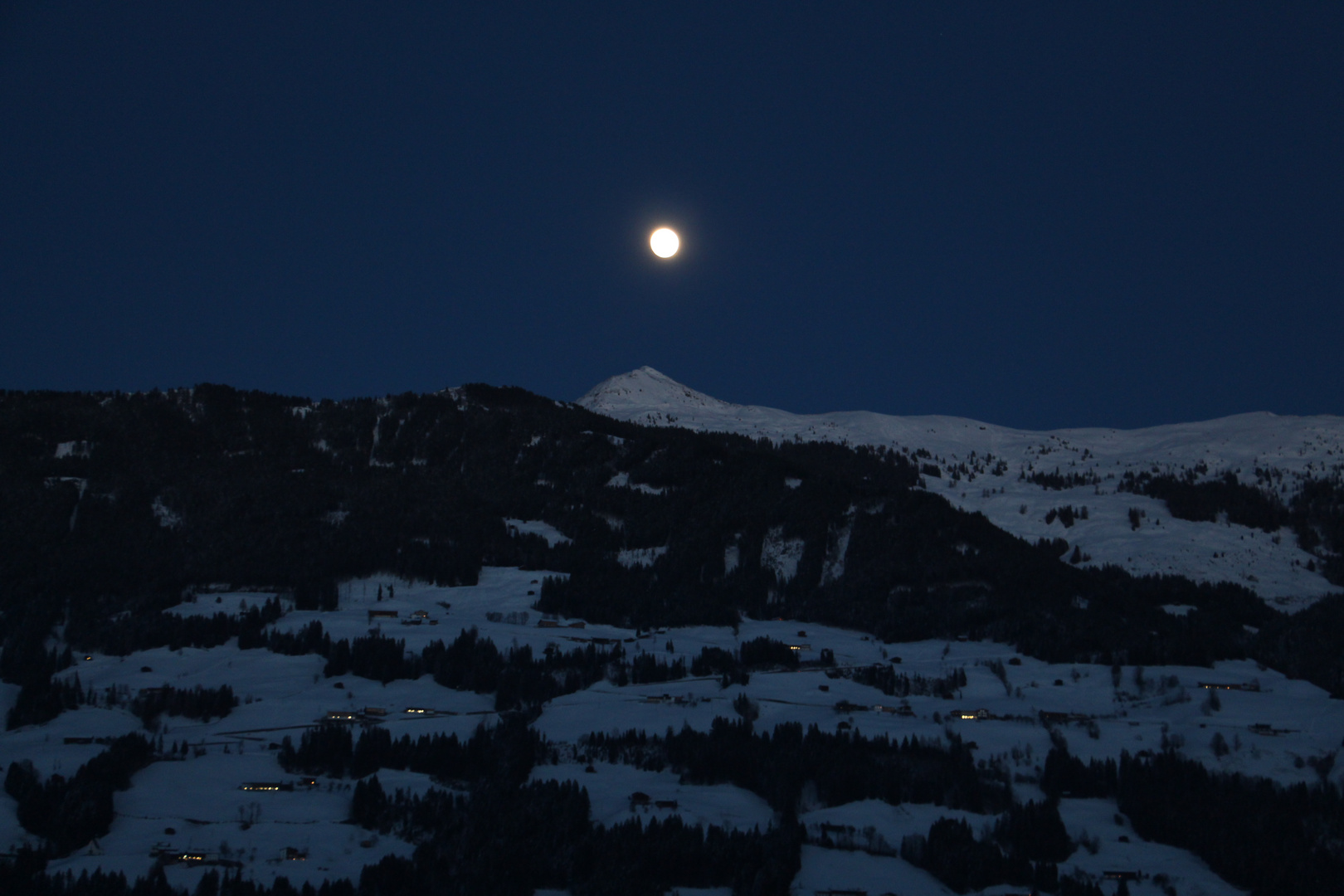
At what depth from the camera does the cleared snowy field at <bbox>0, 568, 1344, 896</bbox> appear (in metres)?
99.8

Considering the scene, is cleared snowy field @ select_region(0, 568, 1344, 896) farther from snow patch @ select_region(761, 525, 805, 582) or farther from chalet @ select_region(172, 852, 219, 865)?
snow patch @ select_region(761, 525, 805, 582)

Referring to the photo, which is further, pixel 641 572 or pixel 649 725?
pixel 641 572

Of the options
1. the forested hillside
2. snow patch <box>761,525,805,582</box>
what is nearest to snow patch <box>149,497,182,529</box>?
the forested hillside

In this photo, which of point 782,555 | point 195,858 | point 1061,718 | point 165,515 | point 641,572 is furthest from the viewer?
point 782,555

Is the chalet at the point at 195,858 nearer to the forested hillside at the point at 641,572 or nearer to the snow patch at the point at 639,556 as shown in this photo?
the forested hillside at the point at 641,572

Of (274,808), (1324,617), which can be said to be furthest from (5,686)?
(1324,617)

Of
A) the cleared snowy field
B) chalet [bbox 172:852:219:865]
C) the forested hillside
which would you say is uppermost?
the forested hillside

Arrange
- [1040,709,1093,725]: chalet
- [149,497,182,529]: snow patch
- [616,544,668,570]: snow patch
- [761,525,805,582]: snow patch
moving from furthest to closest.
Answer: [616,544,668,570]: snow patch → [761,525,805,582]: snow patch → [149,497,182,529]: snow patch → [1040,709,1093,725]: chalet

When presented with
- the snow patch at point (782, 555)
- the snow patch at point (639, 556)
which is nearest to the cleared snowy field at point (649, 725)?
the snow patch at point (782, 555)

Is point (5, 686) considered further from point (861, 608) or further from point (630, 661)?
point (861, 608)

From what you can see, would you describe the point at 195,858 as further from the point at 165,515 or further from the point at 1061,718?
the point at 165,515

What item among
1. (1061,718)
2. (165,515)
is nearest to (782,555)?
(1061,718)

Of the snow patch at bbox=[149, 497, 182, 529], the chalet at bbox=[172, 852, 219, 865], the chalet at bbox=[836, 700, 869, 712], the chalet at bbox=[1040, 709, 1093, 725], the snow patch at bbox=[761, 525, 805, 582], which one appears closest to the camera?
the chalet at bbox=[172, 852, 219, 865]

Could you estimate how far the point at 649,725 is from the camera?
12638 cm
